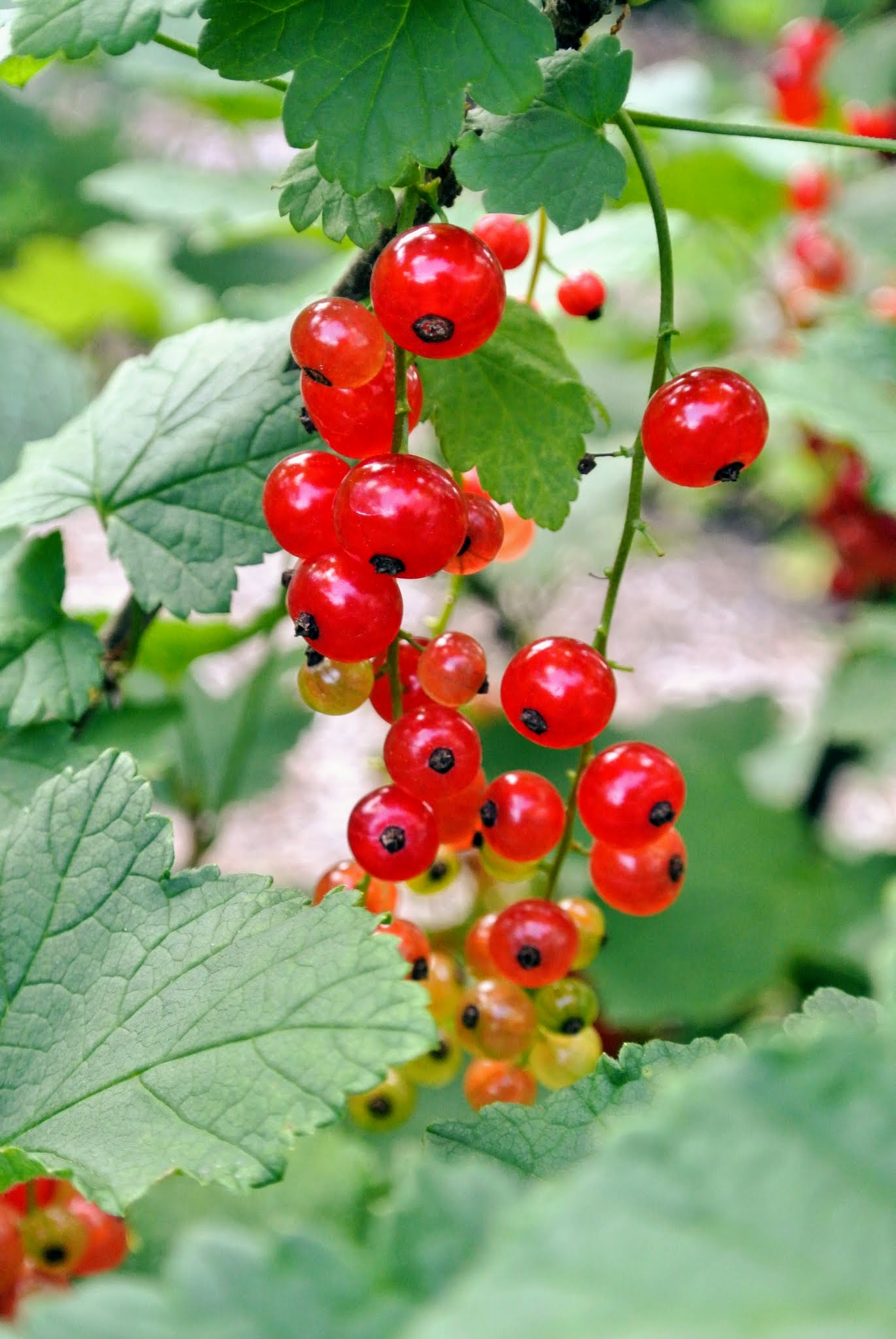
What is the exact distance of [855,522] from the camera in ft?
6.18

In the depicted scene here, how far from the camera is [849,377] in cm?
141

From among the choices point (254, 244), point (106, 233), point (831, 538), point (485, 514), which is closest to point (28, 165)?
point (106, 233)

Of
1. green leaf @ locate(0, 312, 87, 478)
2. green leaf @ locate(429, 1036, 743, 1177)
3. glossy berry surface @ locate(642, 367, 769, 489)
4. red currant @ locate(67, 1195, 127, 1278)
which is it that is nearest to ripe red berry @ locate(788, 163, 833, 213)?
green leaf @ locate(0, 312, 87, 478)

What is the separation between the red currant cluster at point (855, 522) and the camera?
185 cm

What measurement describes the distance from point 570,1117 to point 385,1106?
33cm

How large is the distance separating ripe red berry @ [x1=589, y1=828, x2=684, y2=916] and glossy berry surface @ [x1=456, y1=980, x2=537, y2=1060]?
0.37ft

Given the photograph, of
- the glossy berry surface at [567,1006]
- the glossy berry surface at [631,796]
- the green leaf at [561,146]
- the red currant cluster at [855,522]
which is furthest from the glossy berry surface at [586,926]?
the red currant cluster at [855,522]

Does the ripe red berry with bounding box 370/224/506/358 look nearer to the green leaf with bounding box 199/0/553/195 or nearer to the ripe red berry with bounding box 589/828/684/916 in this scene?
the green leaf with bounding box 199/0/553/195

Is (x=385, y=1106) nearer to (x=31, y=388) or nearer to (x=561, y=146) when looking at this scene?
(x=561, y=146)

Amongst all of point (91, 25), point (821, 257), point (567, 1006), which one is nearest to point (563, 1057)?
point (567, 1006)

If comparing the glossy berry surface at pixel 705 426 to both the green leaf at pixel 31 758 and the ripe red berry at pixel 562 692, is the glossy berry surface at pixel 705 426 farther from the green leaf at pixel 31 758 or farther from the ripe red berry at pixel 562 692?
the green leaf at pixel 31 758

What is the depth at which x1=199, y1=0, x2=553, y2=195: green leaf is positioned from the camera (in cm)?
60

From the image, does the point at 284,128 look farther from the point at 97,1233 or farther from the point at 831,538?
the point at 831,538

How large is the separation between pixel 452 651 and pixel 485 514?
0.09m
